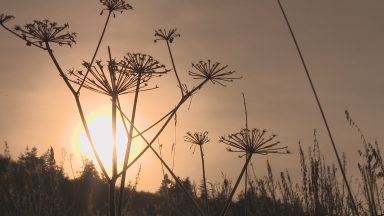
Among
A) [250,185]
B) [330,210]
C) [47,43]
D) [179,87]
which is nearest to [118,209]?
[179,87]

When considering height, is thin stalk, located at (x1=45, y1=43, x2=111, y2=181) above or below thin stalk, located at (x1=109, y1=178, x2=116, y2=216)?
above

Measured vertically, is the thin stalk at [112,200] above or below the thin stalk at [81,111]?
below

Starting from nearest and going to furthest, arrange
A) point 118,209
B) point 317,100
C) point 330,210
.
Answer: point 118,209 < point 317,100 < point 330,210

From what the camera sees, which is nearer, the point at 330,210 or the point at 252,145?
the point at 252,145

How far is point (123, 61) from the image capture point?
3002mm

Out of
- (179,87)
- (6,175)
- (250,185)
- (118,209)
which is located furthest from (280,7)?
(6,175)

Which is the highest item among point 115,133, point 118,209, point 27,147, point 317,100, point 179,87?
point 27,147

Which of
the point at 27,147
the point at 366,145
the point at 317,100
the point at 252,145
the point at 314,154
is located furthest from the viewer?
the point at 27,147

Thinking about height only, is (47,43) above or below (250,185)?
above

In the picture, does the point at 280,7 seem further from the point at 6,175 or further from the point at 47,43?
the point at 6,175

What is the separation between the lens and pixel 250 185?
563 centimetres

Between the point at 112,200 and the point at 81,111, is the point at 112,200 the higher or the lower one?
the lower one

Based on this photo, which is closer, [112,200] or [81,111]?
[112,200]

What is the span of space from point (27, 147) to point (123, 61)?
19.2 ft
